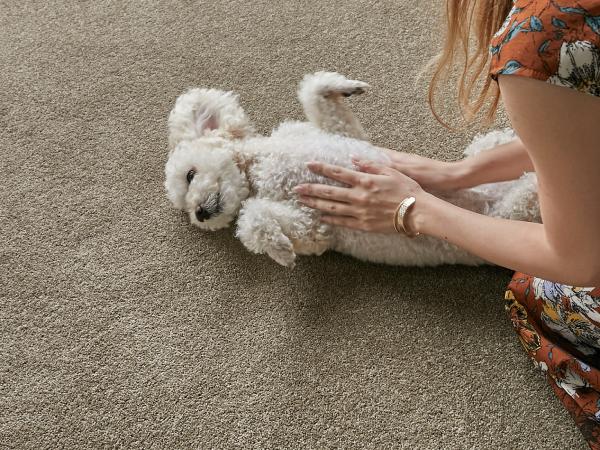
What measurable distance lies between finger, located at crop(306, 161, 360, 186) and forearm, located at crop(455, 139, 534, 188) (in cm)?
21

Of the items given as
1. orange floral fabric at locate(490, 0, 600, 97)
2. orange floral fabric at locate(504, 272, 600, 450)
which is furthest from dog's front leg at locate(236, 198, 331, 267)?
orange floral fabric at locate(490, 0, 600, 97)

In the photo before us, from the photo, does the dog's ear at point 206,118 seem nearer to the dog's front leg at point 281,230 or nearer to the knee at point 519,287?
the dog's front leg at point 281,230

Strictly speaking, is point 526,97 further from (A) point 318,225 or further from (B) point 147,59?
(B) point 147,59

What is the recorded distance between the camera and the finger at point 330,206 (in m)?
1.06

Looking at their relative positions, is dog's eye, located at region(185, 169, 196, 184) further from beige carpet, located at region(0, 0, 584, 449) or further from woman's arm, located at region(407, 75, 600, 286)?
woman's arm, located at region(407, 75, 600, 286)

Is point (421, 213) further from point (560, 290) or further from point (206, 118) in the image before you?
point (206, 118)

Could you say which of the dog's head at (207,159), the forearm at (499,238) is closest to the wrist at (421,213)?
the forearm at (499,238)

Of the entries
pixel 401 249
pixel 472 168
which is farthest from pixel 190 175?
pixel 472 168

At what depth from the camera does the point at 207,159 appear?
110 centimetres

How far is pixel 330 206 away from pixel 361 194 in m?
0.06

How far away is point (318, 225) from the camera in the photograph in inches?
42.6

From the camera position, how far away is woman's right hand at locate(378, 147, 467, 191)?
1.10m

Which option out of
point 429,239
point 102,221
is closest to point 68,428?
point 102,221

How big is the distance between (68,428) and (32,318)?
0.25 m
